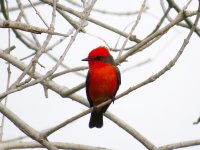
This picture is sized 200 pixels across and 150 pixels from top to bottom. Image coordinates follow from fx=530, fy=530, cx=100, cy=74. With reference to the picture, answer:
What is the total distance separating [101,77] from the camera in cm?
564

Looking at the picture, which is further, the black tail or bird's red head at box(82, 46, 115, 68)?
the black tail

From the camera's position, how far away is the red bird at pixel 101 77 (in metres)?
5.65

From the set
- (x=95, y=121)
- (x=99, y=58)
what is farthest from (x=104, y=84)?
(x=95, y=121)

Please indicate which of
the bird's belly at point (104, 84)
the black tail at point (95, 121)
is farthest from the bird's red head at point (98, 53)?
the black tail at point (95, 121)

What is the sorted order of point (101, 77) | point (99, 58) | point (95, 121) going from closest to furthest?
point (101, 77) < point (99, 58) < point (95, 121)

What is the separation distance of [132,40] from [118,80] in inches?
48.2

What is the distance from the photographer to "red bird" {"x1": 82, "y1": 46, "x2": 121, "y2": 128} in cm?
565

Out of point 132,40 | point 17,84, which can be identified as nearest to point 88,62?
point 132,40

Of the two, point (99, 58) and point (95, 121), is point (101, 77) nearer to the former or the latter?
point (99, 58)

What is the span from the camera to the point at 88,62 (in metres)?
5.86

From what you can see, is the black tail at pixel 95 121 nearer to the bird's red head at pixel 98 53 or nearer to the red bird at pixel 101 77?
the red bird at pixel 101 77

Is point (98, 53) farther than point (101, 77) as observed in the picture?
Yes

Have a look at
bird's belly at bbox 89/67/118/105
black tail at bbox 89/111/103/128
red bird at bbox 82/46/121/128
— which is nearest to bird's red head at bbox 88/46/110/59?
red bird at bbox 82/46/121/128

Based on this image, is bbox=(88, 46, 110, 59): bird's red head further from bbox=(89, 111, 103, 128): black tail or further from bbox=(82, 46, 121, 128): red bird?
bbox=(89, 111, 103, 128): black tail
